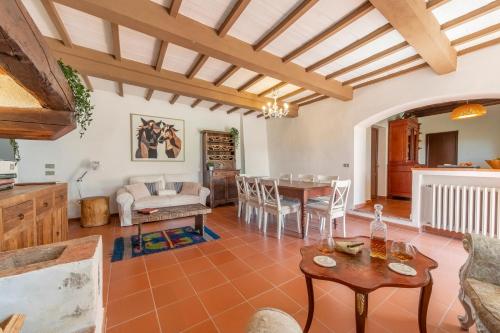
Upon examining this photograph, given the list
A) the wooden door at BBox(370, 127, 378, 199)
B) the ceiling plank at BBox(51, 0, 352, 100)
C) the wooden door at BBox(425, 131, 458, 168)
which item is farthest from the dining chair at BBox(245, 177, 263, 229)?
the wooden door at BBox(425, 131, 458, 168)

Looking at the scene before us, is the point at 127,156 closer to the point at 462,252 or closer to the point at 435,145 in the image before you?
the point at 462,252

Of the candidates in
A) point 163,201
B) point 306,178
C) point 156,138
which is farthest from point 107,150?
point 306,178

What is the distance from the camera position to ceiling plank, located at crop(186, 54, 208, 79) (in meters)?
2.87

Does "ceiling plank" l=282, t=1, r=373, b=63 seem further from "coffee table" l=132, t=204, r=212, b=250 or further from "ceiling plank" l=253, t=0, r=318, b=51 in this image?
"coffee table" l=132, t=204, r=212, b=250

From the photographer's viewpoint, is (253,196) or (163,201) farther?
(163,201)

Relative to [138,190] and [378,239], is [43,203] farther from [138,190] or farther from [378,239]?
[378,239]

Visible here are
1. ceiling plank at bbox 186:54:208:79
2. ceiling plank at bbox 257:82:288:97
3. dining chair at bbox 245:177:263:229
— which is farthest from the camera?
ceiling plank at bbox 257:82:288:97

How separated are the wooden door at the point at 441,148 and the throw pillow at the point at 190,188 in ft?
24.6

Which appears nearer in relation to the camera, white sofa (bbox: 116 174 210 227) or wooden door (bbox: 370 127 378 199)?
white sofa (bbox: 116 174 210 227)

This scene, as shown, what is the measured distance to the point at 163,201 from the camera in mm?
3855

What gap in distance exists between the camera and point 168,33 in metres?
2.02

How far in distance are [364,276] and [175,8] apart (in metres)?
2.70

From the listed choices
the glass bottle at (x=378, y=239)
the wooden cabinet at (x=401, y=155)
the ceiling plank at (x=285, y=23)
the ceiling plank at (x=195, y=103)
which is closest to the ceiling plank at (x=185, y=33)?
the ceiling plank at (x=285, y=23)

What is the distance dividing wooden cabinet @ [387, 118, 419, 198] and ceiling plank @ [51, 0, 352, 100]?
12.4ft
